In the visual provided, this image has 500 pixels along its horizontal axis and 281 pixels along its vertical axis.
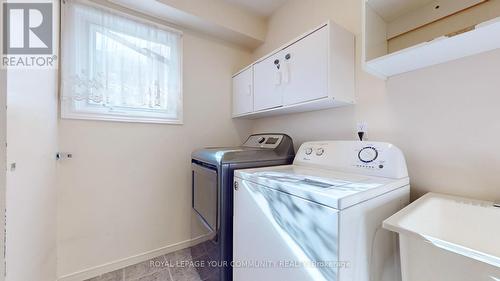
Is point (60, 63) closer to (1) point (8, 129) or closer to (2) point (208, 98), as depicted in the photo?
(1) point (8, 129)

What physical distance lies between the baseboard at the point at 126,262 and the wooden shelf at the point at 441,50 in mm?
1634

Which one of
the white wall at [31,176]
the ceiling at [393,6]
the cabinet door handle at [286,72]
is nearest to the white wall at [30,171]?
the white wall at [31,176]

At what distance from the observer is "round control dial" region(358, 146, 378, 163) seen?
3.72ft

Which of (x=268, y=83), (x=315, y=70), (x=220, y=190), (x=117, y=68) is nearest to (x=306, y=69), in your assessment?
(x=315, y=70)

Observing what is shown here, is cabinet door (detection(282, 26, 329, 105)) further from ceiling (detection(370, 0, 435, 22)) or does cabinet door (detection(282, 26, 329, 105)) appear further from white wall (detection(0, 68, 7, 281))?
white wall (detection(0, 68, 7, 281))

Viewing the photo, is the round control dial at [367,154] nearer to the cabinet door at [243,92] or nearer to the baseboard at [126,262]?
the cabinet door at [243,92]

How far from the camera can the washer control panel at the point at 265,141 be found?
68.1 inches

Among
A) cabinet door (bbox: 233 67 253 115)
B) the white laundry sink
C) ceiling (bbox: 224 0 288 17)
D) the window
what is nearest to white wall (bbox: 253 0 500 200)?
the white laundry sink

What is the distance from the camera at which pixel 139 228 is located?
1.78m

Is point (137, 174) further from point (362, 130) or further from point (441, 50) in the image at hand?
point (441, 50)

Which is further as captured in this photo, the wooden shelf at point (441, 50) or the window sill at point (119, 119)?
the window sill at point (119, 119)

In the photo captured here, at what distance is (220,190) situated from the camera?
1.31 m

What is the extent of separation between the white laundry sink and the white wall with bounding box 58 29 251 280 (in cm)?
177

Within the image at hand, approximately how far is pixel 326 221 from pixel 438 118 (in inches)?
35.4
